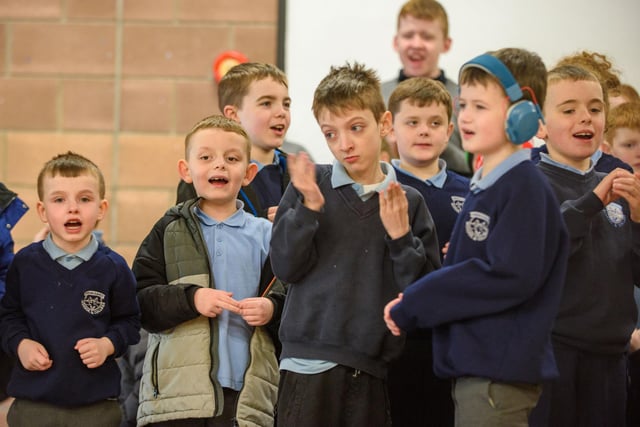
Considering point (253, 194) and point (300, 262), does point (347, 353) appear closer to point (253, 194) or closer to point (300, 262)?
point (300, 262)

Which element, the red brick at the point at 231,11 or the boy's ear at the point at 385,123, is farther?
the red brick at the point at 231,11

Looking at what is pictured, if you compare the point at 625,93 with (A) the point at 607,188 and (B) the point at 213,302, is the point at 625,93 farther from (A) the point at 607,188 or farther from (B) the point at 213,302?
(B) the point at 213,302

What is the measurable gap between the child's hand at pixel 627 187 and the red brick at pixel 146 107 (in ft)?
10.1

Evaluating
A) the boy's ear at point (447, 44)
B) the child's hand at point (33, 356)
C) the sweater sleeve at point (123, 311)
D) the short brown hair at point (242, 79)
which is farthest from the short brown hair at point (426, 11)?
the child's hand at point (33, 356)

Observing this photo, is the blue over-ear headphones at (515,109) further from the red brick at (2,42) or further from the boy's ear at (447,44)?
the red brick at (2,42)

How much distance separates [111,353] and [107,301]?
164 mm

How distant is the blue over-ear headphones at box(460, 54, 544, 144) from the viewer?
2.24 m

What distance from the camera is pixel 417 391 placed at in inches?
115

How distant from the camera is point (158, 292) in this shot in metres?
2.72

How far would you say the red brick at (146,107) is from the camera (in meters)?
5.02

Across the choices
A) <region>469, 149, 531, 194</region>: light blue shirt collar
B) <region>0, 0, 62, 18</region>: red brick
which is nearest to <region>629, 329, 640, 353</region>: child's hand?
<region>469, 149, 531, 194</region>: light blue shirt collar

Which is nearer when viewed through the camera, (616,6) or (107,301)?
(107,301)

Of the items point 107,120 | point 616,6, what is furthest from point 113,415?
point 616,6

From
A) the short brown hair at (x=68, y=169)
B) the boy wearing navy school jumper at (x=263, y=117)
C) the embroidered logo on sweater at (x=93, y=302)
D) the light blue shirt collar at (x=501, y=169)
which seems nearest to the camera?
the light blue shirt collar at (x=501, y=169)
